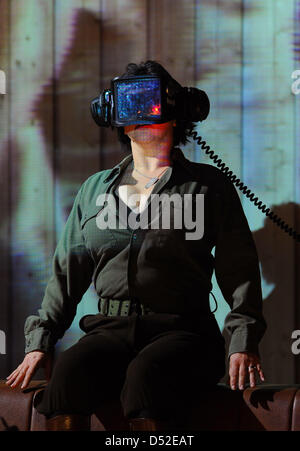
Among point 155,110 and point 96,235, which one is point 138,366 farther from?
point 155,110

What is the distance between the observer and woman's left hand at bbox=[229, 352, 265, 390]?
1784 millimetres

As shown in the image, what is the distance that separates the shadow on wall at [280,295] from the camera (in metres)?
2.48

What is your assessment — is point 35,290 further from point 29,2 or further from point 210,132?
point 29,2

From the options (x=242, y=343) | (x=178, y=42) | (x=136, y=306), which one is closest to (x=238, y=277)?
(x=242, y=343)

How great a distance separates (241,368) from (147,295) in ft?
1.01

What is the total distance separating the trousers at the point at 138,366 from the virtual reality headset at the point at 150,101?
541 millimetres

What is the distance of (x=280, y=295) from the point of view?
2494 millimetres

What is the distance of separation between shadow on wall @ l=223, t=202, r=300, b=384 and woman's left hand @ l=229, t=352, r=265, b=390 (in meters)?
0.69

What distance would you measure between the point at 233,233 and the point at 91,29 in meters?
1.10

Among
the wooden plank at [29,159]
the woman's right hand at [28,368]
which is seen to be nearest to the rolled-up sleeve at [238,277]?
the woman's right hand at [28,368]

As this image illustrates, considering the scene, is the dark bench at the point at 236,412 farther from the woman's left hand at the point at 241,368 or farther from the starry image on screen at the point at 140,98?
the starry image on screen at the point at 140,98

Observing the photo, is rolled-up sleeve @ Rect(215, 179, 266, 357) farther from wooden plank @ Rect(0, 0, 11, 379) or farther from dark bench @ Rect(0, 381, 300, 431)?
wooden plank @ Rect(0, 0, 11, 379)

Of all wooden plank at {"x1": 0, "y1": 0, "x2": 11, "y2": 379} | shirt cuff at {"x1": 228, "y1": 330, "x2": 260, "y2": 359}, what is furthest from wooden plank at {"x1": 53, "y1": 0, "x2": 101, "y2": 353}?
shirt cuff at {"x1": 228, "y1": 330, "x2": 260, "y2": 359}

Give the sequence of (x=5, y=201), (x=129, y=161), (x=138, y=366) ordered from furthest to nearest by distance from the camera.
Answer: (x=5, y=201) → (x=129, y=161) → (x=138, y=366)
